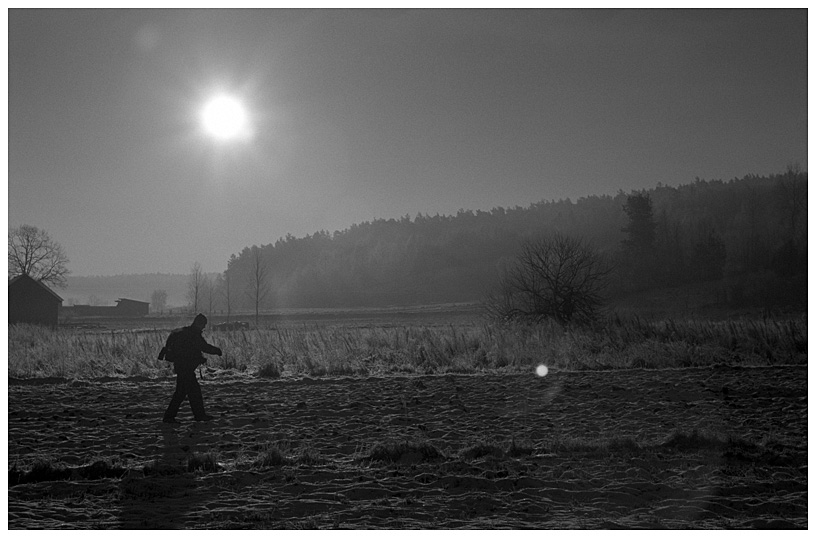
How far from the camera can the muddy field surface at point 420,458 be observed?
6.57 metres

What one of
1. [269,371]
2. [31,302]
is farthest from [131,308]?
[269,371]

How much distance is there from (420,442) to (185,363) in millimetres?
4214

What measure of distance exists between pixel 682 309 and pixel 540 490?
55.2m

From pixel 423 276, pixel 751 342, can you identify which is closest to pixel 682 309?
pixel 423 276

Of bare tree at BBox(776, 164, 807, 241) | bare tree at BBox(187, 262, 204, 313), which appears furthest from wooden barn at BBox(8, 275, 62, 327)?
bare tree at BBox(776, 164, 807, 241)

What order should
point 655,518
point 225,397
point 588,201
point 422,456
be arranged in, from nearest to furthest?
point 655,518, point 422,456, point 225,397, point 588,201

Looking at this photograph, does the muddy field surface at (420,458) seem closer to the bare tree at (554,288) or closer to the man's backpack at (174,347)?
the man's backpack at (174,347)

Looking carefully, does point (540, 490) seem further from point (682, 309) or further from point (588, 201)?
point (588, 201)

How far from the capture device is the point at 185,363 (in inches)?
414

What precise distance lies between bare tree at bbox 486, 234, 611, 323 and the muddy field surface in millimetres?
12016

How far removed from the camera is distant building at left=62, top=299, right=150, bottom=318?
71750mm

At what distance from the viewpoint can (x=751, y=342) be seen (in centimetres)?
1859

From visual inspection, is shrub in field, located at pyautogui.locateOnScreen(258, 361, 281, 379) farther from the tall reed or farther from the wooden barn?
the wooden barn

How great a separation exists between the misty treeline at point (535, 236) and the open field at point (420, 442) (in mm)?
32231
